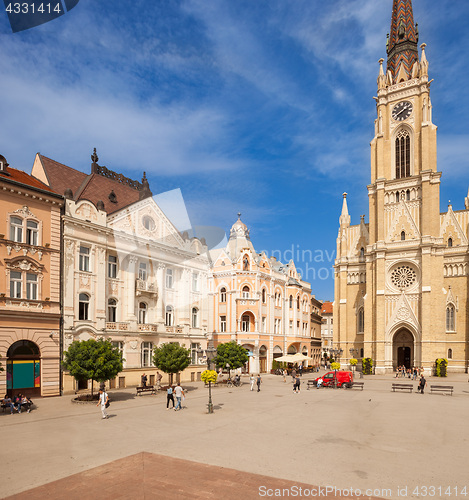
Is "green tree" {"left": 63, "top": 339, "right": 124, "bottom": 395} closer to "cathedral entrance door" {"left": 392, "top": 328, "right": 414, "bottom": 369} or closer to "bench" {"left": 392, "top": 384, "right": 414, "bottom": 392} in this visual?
"bench" {"left": 392, "top": 384, "right": 414, "bottom": 392}

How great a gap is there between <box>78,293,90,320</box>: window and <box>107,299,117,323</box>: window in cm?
269

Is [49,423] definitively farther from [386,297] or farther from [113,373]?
[386,297]

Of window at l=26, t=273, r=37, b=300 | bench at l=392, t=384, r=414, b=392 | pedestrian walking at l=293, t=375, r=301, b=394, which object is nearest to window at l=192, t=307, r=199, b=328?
pedestrian walking at l=293, t=375, r=301, b=394

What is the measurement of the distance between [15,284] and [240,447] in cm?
2038

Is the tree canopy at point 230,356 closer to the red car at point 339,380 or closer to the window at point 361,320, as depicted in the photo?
the red car at point 339,380

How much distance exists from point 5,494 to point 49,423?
32.9 ft

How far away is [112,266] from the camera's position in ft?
123

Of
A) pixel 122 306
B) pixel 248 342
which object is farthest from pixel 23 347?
pixel 248 342

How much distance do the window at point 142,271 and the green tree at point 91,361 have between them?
43.7ft

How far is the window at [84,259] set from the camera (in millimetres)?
34219

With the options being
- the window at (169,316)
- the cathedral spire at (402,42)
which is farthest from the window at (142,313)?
the cathedral spire at (402,42)

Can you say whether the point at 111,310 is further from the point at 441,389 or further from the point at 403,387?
the point at 441,389

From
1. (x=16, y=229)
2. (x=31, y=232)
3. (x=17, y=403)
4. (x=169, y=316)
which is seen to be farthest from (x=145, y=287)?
(x=17, y=403)

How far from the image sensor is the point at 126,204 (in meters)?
42.2
